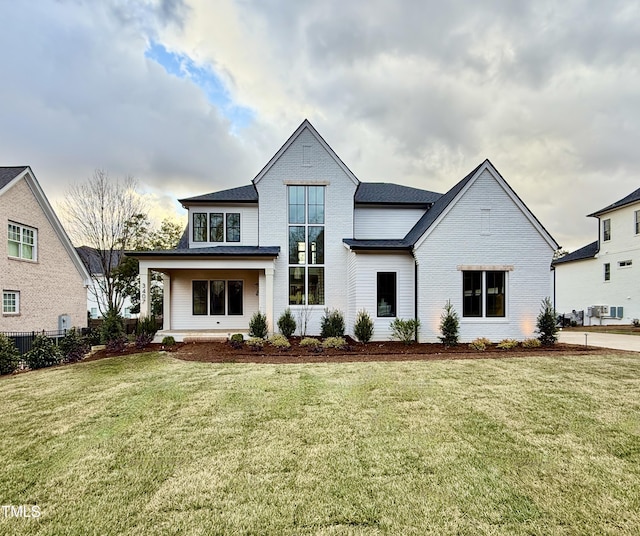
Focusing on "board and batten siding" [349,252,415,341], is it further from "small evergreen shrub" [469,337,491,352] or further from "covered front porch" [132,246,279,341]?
"covered front porch" [132,246,279,341]

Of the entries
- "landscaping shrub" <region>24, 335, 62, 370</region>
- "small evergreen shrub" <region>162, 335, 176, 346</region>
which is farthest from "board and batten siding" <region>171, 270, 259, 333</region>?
"landscaping shrub" <region>24, 335, 62, 370</region>

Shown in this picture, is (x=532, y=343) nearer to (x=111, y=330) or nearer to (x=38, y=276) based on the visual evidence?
(x=111, y=330)

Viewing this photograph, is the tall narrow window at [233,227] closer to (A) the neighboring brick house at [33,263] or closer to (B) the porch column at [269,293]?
(B) the porch column at [269,293]

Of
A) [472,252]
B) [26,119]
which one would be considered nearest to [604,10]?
[472,252]

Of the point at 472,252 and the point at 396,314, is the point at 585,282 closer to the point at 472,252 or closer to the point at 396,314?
the point at 472,252

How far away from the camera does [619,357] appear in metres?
10.6

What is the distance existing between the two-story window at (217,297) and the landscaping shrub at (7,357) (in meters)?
7.72

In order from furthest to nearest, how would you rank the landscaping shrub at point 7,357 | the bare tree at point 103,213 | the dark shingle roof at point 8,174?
the bare tree at point 103,213 < the dark shingle roof at point 8,174 < the landscaping shrub at point 7,357

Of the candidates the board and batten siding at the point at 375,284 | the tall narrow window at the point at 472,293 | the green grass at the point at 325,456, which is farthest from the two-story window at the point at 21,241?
the tall narrow window at the point at 472,293

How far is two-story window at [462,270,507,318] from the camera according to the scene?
14156 mm

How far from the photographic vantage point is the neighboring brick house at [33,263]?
1512cm

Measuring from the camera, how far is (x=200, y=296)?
17.5 metres

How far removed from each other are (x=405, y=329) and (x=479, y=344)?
281 centimetres

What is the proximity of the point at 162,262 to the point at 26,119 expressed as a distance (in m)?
11.4
